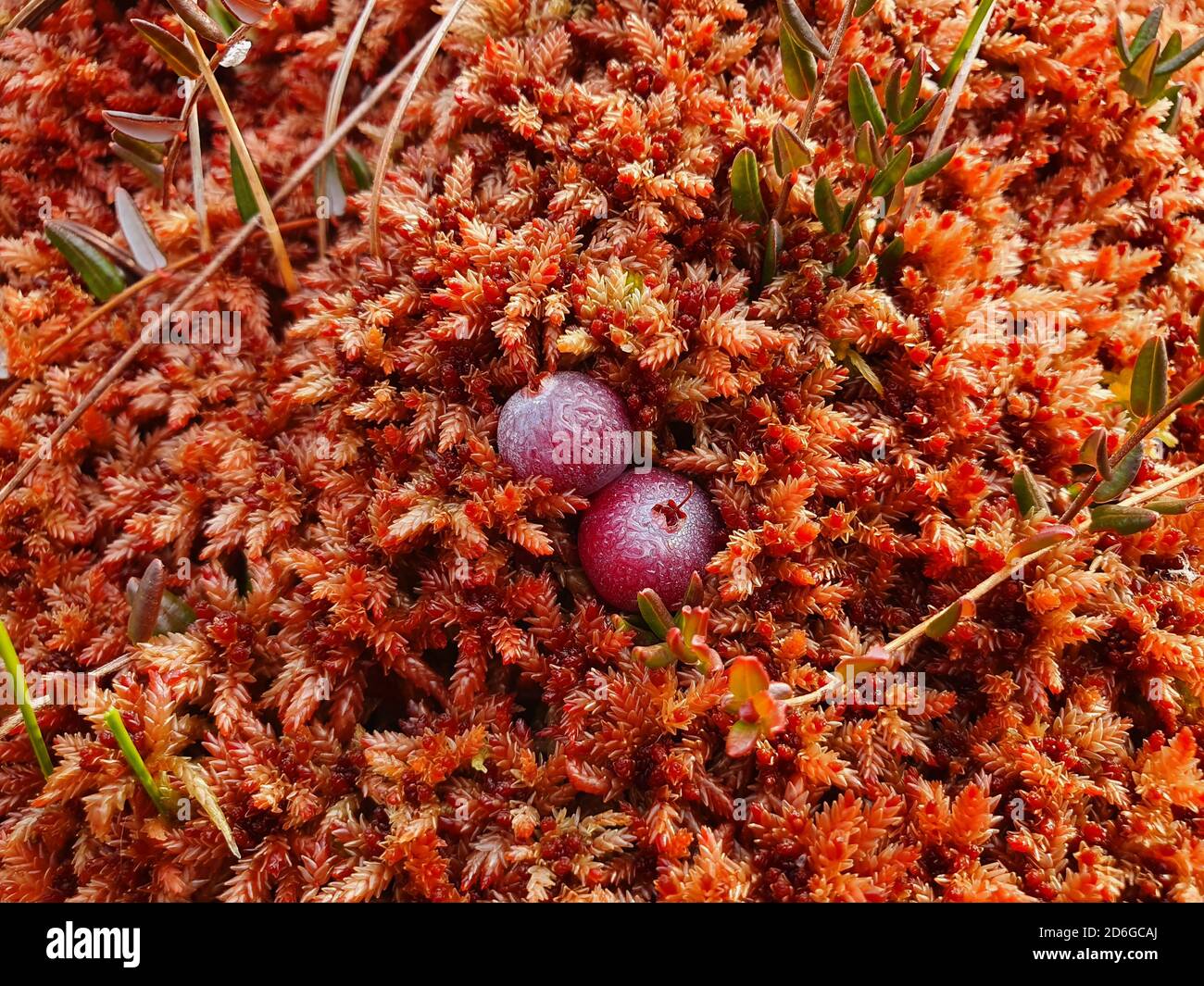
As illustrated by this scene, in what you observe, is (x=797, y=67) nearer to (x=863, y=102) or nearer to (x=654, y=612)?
(x=863, y=102)

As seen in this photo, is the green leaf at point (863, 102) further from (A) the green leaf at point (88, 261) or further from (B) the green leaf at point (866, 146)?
(A) the green leaf at point (88, 261)

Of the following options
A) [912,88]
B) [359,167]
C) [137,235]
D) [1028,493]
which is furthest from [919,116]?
[137,235]

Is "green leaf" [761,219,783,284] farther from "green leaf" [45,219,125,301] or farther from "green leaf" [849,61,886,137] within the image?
"green leaf" [45,219,125,301]

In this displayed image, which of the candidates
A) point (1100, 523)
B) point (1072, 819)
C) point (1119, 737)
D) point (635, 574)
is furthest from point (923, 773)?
point (635, 574)

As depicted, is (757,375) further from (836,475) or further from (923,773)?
(923,773)

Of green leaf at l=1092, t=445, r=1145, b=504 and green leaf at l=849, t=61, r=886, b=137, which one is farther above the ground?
green leaf at l=849, t=61, r=886, b=137

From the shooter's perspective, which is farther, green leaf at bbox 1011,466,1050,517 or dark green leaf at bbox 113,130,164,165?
dark green leaf at bbox 113,130,164,165

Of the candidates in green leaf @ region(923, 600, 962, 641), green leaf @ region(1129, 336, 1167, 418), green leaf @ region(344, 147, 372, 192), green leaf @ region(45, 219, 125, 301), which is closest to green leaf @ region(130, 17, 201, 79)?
green leaf @ region(344, 147, 372, 192)
